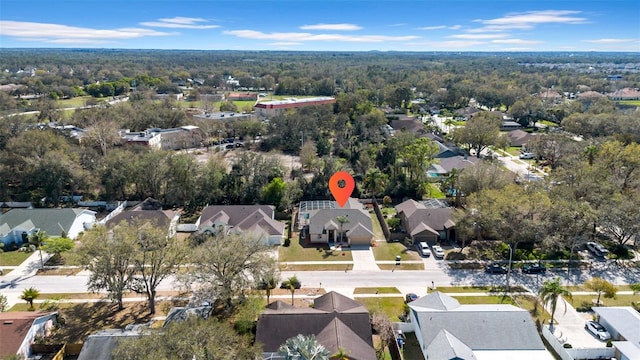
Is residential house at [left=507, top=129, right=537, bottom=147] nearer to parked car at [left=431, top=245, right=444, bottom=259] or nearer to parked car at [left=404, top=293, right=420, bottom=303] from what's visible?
parked car at [left=431, top=245, right=444, bottom=259]

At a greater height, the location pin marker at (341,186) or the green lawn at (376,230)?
the location pin marker at (341,186)

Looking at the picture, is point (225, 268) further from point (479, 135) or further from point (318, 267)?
point (479, 135)

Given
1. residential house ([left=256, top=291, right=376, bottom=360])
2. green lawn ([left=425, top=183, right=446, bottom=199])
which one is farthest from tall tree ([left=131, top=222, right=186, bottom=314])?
green lawn ([left=425, top=183, right=446, bottom=199])

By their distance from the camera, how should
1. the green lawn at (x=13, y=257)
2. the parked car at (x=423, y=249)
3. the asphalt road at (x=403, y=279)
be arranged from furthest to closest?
1. the parked car at (x=423, y=249)
2. the green lawn at (x=13, y=257)
3. the asphalt road at (x=403, y=279)

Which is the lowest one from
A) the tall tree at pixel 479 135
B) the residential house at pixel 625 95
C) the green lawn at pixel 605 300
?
the green lawn at pixel 605 300

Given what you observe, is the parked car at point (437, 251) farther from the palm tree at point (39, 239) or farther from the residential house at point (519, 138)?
the residential house at point (519, 138)

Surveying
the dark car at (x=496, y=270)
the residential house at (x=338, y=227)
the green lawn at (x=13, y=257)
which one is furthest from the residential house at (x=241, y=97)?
the dark car at (x=496, y=270)

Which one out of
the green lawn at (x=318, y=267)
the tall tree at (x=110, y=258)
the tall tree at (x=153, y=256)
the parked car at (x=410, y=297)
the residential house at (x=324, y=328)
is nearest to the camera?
the residential house at (x=324, y=328)

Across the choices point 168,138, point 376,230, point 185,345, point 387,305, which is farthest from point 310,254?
point 168,138
